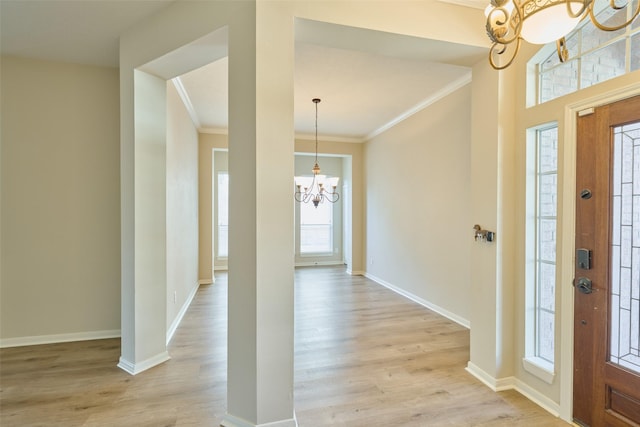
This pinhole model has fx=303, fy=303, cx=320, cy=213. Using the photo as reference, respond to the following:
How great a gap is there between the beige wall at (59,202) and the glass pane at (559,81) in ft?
13.3

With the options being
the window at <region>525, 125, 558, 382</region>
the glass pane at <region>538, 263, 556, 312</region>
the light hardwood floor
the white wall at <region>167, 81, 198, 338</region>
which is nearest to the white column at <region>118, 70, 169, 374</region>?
the light hardwood floor

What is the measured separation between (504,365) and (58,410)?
336cm

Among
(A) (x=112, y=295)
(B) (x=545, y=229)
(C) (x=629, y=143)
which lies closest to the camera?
(C) (x=629, y=143)

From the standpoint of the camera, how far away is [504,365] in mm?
2459

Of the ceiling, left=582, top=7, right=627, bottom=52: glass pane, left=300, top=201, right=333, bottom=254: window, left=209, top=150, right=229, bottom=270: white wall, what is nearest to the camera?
left=582, top=7, right=627, bottom=52: glass pane

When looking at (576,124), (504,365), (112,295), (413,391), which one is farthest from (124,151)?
(504,365)

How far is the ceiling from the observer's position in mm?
2283

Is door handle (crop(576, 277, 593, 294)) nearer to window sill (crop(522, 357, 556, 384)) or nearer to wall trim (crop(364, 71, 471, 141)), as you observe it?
window sill (crop(522, 357, 556, 384))

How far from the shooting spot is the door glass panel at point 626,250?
174cm

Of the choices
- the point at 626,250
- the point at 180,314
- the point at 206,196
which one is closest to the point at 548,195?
the point at 626,250

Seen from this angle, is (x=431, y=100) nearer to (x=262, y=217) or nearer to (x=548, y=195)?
(x=548, y=195)

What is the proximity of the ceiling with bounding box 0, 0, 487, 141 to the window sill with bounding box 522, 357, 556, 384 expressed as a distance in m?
2.45

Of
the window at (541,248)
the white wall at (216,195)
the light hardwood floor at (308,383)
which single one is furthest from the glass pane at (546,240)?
the white wall at (216,195)

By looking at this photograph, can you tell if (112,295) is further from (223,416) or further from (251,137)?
(251,137)
